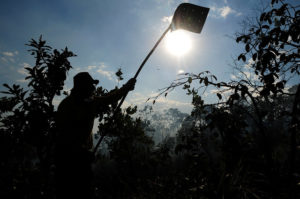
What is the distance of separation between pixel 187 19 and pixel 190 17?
0.06 meters

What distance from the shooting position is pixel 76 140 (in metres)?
2.16

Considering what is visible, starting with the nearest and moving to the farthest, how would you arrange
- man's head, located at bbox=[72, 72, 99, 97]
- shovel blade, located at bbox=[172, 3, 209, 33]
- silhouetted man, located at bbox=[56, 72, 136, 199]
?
silhouetted man, located at bbox=[56, 72, 136, 199] → man's head, located at bbox=[72, 72, 99, 97] → shovel blade, located at bbox=[172, 3, 209, 33]

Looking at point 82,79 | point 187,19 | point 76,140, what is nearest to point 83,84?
point 82,79

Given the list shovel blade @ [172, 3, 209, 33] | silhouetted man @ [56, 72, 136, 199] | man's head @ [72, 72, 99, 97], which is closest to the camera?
silhouetted man @ [56, 72, 136, 199]

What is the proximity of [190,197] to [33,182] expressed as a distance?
3326 mm

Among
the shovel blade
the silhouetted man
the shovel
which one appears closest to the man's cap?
the silhouetted man

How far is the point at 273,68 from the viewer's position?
2406 mm

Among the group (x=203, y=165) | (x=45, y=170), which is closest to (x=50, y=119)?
(x=45, y=170)

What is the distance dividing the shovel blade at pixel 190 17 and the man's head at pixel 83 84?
5.86 feet

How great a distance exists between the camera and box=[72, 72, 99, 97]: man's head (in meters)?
2.37

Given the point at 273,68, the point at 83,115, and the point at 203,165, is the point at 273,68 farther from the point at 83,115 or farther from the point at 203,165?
the point at 203,165

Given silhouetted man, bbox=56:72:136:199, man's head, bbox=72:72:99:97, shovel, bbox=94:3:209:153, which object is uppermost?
shovel, bbox=94:3:209:153

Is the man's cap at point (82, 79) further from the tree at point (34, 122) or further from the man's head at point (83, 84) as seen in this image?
the tree at point (34, 122)

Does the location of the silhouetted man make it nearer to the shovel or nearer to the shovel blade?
the shovel
